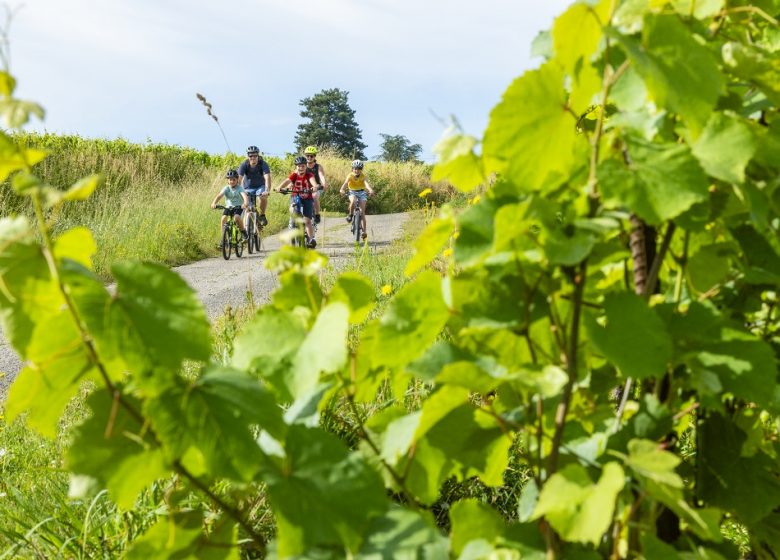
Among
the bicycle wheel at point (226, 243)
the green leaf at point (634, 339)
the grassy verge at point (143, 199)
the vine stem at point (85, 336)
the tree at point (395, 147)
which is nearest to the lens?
the vine stem at point (85, 336)

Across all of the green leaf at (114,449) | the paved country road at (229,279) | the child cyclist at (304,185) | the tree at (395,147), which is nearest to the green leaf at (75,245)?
the green leaf at (114,449)

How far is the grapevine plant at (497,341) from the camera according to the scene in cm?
49

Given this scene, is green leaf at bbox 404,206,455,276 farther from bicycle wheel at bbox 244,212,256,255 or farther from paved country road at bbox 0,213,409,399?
bicycle wheel at bbox 244,212,256,255

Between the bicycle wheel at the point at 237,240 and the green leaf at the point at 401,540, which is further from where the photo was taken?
the bicycle wheel at the point at 237,240

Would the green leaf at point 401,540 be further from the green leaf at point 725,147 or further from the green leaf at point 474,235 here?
the green leaf at point 725,147

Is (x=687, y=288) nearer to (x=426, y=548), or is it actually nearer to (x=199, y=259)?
(x=426, y=548)

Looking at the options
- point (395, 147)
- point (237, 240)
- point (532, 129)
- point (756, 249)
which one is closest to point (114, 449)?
point (532, 129)

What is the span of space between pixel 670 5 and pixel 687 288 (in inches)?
12.1

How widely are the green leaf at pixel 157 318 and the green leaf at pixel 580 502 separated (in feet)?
0.91

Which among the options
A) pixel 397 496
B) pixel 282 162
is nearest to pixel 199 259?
pixel 397 496

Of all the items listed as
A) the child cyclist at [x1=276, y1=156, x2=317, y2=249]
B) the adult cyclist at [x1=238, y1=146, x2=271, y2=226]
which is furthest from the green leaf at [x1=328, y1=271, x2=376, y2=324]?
the adult cyclist at [x1=238, y1=146, x2=271, y2=226]

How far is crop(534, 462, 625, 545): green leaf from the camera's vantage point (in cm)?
48

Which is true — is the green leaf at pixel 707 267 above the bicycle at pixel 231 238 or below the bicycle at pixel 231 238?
above

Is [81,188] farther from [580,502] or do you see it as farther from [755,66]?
[755,66]
